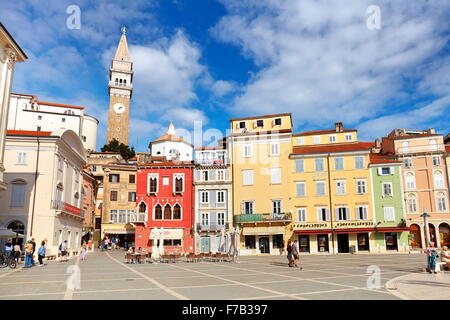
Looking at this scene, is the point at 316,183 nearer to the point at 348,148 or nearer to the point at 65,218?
the point at 348,148

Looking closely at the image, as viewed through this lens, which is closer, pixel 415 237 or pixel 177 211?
pixel 177 211

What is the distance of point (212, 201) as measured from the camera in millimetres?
42719

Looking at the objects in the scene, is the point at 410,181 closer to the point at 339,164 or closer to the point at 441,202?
the point at 441,202

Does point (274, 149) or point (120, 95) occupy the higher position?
point (120, 95)

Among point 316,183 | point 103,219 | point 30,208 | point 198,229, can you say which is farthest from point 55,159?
point 316,183

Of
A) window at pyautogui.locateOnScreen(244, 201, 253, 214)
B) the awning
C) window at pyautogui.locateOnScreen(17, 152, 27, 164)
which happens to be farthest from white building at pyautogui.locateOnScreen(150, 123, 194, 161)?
window at pyautogui.locateOnScreen(17, 152, 27, 164)

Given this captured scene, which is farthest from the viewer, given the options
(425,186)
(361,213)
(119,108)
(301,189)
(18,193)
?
(119,108)

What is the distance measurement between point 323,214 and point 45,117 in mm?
65439

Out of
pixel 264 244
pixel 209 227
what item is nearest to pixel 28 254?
pixel 209 227

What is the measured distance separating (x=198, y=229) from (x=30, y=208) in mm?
17374

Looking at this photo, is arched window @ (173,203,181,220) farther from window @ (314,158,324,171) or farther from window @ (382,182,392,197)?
window @ (382,182,392,197)

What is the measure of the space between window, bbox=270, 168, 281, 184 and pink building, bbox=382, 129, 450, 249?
1713cm

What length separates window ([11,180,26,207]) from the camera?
3132 centimetres

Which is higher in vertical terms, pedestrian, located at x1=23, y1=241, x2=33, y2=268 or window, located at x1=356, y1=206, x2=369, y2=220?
window, located at x1=356, y1=206, x2=369, y2=220
